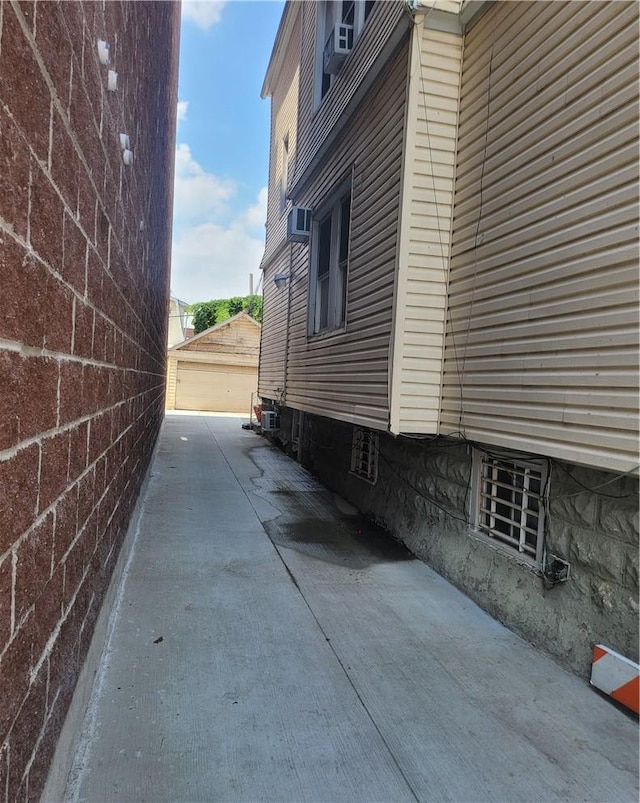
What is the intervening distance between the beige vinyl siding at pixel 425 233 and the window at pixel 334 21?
7.33ft

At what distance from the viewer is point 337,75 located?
6.78m

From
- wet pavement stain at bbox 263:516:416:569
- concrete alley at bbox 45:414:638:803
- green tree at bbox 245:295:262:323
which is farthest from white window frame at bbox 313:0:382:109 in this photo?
green tree at bbox 245:295:262:323

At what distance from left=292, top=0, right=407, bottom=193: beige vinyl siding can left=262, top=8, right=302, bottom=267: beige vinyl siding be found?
31.3 inches

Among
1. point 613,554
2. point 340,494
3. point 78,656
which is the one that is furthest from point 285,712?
point 340,494

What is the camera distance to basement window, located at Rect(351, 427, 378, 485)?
6.57 m

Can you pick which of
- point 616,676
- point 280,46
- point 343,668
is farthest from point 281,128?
point 616,676

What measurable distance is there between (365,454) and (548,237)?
4.25 metres

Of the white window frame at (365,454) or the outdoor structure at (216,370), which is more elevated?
the outdoor structure at (216,370)

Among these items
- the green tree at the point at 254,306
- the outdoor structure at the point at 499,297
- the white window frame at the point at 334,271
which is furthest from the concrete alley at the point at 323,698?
the green tree at the point at 254,306

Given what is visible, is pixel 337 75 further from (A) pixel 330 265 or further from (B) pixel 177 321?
(B) pixel 177 321

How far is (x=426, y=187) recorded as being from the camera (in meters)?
4.46

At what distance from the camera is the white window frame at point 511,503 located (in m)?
3.55

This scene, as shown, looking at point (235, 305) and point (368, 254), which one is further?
point (235, 305)

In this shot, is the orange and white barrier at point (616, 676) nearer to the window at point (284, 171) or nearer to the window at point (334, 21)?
the window at point (334, 21)
